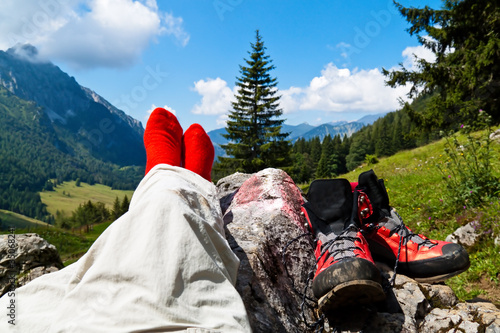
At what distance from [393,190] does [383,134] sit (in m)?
71.2

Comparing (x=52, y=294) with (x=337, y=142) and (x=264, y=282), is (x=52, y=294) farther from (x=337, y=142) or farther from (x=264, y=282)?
(x=337, y=142)

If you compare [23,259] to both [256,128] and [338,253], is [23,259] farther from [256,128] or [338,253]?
[256,128]

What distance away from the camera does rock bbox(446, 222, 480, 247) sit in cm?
301

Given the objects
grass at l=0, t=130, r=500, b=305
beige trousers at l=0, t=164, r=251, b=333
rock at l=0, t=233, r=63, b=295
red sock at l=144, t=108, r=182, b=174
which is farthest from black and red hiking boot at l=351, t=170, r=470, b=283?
rock at l=0, t=233, r=63, b=295

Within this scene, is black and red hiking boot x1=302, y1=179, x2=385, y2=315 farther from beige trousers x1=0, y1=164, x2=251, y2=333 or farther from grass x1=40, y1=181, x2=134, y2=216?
grass x1=40, y1=181, x2=134, y2=216

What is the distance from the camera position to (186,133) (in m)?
3.61

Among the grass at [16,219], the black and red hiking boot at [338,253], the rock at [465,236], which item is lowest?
the grass at [16,219]

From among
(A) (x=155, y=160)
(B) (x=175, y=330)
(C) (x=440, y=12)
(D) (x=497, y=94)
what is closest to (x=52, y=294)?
(B) (x=175, y=330)

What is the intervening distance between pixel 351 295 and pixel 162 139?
2.43m

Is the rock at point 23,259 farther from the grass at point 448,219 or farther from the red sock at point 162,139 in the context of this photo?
the grass at point 448,219

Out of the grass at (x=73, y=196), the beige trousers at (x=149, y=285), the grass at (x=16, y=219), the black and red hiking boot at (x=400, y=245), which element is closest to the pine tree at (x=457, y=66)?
the black and red hiking boot at (x=400, y=245)

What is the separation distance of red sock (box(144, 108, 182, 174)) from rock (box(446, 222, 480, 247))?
3038 millimetres

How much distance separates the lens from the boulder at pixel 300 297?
141cm

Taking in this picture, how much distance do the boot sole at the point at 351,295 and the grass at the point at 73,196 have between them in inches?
5118
